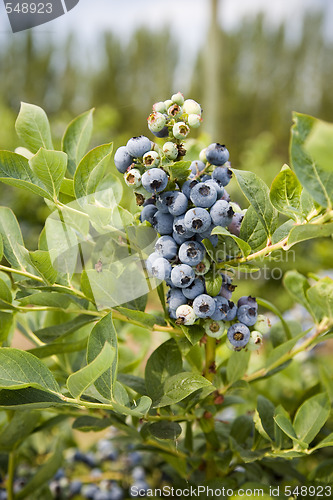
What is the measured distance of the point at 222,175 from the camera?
0.38 metres

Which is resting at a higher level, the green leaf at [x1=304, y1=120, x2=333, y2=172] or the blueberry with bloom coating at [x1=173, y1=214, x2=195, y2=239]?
the green leaf at [x1=304, y1=120, x2=333, y2=172]

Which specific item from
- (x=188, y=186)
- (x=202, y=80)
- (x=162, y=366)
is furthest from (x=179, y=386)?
(x=202, y=80)

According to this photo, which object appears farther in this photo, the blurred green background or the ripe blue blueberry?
the blurred green background

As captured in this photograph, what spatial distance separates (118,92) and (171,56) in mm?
979

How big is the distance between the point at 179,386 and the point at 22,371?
113 mm

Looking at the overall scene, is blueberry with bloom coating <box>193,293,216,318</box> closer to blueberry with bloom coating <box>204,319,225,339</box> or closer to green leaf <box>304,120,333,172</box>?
blueberry with bloom coating <box>204,319,225,339</box>

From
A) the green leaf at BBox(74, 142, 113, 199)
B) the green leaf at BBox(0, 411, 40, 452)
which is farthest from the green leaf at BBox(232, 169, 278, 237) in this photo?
the green leaf at BBox(0, 411, 40, 452)

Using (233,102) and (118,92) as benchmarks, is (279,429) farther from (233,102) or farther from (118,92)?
(233,102)

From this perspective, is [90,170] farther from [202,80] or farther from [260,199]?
[202,80]

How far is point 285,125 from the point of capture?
4500 mm

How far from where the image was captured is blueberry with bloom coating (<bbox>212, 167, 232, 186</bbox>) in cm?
38

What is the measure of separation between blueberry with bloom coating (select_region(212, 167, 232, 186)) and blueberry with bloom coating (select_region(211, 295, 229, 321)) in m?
0.09

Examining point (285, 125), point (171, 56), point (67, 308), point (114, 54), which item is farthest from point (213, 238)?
point (285, 125)

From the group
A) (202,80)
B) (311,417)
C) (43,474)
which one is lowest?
(202,80)
